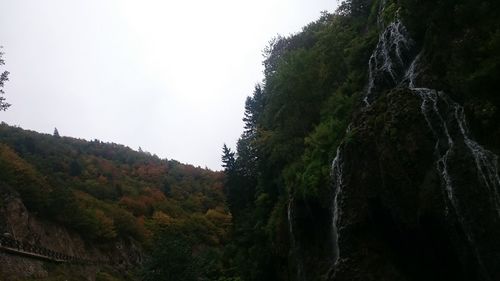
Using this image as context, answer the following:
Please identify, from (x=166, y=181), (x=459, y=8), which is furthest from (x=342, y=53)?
(x=166, y=181)

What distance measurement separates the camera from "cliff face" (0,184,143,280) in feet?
126

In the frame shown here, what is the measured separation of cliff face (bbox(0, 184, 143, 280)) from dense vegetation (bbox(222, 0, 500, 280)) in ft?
53.7

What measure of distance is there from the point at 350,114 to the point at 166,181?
244ft

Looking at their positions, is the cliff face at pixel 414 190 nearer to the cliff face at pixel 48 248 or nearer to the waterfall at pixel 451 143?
the waterfall at pixel 451 143

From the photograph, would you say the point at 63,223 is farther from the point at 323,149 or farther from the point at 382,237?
the point at 382,237

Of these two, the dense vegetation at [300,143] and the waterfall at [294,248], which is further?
the waterfall at [294,248]

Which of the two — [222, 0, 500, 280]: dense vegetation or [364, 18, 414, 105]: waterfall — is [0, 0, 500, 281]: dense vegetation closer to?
[222, 0, 500, 280]: dense vegetation

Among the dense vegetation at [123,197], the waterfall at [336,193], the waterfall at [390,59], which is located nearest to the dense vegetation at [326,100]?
the waterfall at [390,59]

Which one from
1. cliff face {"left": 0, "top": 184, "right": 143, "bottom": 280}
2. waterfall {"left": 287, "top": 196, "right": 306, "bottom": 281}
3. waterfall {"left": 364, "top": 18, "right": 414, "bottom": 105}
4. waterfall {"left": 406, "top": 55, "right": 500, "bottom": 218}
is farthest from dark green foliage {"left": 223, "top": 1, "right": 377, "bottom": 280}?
cliff face {"left": 0, "top": 184, "right": 143, "bottom": 280}

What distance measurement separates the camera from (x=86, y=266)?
51031mm

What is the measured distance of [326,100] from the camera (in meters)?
28.6

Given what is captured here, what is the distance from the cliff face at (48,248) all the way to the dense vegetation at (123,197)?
3.97ft

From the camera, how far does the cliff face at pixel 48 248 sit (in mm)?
38438

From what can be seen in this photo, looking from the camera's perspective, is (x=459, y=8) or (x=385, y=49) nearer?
(x=459, y=8)
